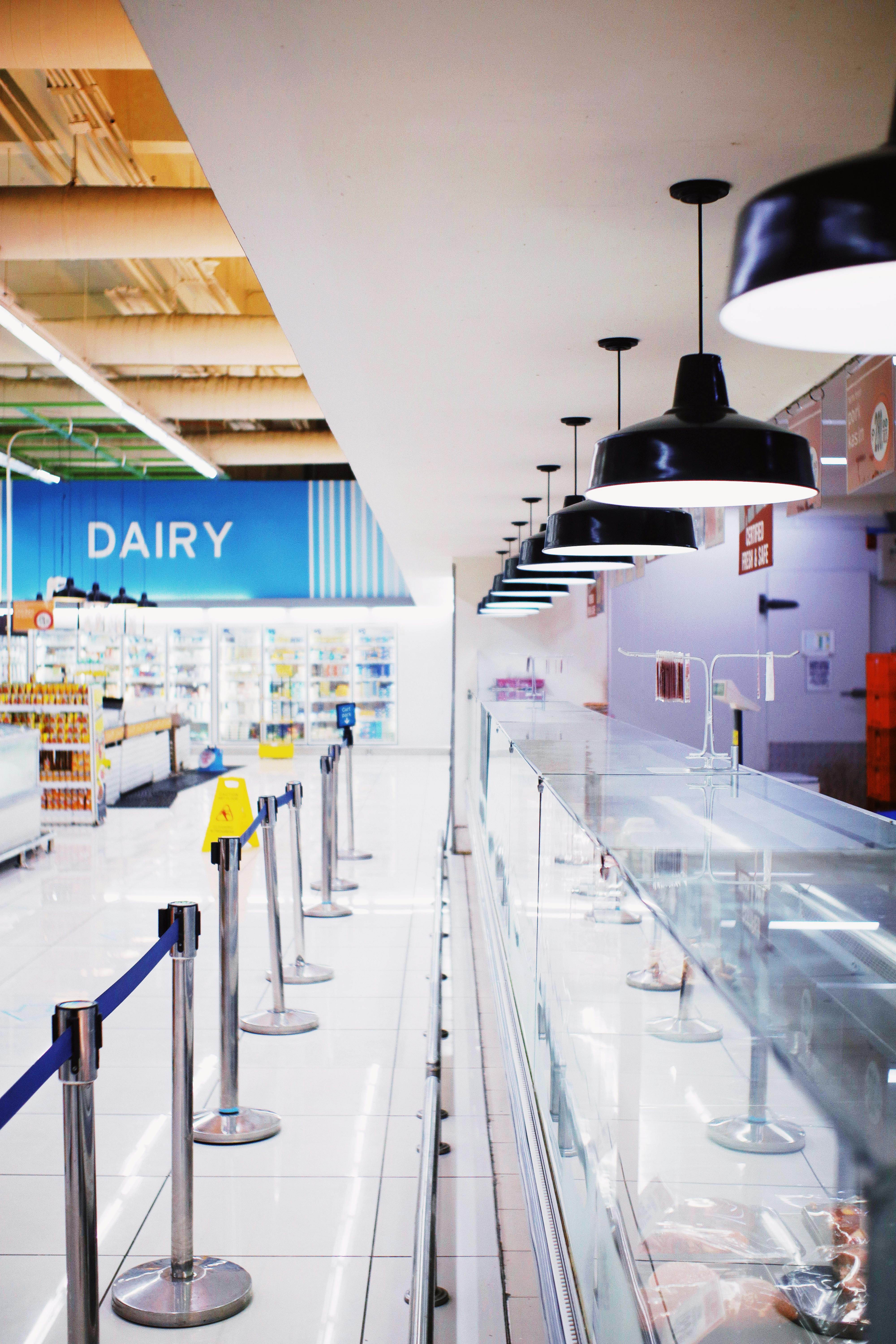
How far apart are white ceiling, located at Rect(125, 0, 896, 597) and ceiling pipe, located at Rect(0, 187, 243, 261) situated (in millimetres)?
2911

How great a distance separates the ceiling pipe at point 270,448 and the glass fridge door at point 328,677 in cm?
363

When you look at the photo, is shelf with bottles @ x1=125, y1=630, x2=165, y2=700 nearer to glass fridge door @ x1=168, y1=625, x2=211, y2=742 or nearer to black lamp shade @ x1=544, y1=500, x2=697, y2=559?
glass fridge door @ x1=168, y1=625, x2=211, y2=742

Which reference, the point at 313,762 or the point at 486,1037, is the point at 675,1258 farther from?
the point at 313,762

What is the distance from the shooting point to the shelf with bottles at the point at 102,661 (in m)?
14.7

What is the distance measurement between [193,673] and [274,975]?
1315 centimetres

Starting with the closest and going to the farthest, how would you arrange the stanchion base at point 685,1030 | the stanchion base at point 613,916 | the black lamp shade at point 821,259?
the black lamp shade at point 821,259, the stanchion base at point 685,1030, the stanchion base at point 613,916

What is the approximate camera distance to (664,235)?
95.1 inches

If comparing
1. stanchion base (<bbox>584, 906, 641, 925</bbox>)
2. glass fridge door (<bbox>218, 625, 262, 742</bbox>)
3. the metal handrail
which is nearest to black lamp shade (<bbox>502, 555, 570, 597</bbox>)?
the metal handrail

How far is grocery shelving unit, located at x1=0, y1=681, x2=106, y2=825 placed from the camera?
965 centimetres

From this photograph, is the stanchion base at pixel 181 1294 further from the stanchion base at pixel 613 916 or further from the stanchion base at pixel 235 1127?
the stanchion base at pixel 613 916

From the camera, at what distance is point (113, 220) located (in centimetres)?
591

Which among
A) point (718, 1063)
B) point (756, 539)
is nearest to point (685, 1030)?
point (718, 1063)

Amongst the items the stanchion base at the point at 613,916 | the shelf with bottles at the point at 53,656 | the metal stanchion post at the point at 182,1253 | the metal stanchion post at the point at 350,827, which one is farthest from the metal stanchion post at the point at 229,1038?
the shelf with bottles at the point at 53,656

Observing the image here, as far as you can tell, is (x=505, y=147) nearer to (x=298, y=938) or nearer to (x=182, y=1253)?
(x=182, y=1253)
